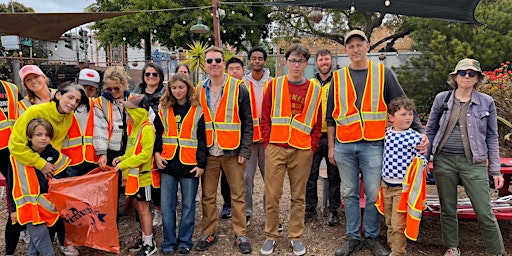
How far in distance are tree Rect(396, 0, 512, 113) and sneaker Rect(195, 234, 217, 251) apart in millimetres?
7793

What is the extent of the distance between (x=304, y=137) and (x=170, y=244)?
5.29 feet

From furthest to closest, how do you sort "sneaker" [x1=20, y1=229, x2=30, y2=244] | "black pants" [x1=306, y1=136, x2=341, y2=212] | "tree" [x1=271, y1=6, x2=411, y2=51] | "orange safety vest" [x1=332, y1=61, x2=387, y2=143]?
1. "tree" [x1=271, y1=6, x2=411, y2=51]
2. "black pants" [x1=306, y1=136, x2=341, y2=212]
3. "sneaker" [x1=20, y1=229, x2=30, y2=244]
4. "orange safety vest" [x1=332, y1=61, x2=387, y2=143]

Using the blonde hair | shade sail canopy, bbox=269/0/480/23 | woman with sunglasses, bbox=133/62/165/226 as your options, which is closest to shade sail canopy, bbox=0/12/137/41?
woman with sunglasses, bbox=133/62/165/226

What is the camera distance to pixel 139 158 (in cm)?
337

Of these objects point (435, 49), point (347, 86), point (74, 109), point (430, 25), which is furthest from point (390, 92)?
point (430, 25)

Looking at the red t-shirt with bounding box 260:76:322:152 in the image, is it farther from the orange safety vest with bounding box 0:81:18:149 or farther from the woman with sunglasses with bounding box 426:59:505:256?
the orange safety vest with bounding box 0:81:18:149

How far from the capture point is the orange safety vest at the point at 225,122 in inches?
139

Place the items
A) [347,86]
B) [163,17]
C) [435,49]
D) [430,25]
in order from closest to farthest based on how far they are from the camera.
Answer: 1. [347,86]
2. [435,49]
3. [430,25]
4. [163,17]

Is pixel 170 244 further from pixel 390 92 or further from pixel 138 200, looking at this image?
pixel 390 92

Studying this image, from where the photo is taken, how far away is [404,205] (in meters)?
3.19

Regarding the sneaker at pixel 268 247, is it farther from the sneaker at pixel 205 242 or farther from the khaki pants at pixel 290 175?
the sneaker at pixel 205 242

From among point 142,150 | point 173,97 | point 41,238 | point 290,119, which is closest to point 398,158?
point 290,119

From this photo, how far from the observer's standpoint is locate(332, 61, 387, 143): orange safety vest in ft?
10.9

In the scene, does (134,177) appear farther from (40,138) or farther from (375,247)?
(375,247)
